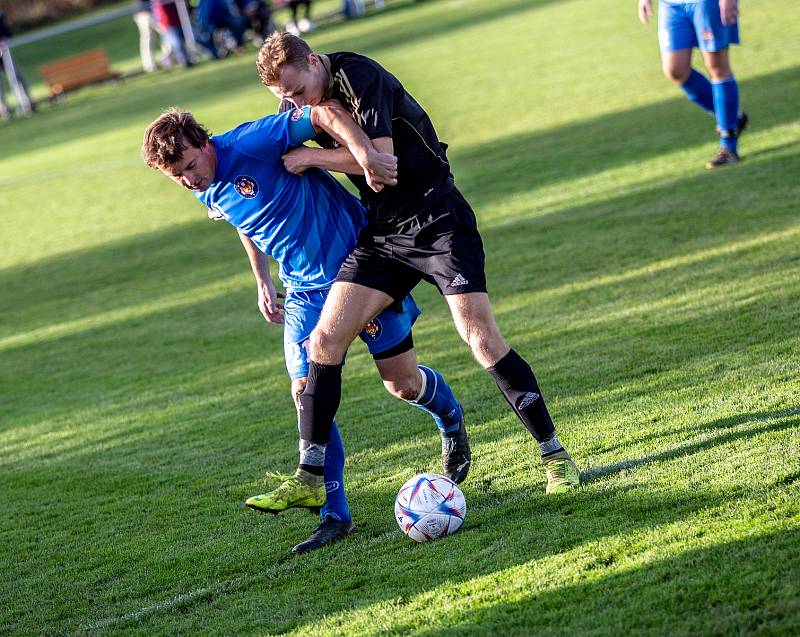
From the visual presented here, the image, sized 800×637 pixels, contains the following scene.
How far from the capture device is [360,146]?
4.57 metres

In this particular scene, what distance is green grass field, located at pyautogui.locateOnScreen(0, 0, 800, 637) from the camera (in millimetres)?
4090

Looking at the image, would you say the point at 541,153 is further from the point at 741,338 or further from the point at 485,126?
the point at 741,338

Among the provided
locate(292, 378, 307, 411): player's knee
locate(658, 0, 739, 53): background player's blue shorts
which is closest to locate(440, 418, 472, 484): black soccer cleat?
locate(292, 378, 307, 411): player's knee

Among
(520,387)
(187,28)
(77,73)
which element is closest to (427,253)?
(520,387)

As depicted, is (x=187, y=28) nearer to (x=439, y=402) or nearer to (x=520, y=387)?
(x=439, y=402)

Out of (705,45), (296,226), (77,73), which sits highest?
(296,226)

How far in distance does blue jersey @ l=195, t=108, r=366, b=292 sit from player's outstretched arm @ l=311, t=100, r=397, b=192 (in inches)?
7.1

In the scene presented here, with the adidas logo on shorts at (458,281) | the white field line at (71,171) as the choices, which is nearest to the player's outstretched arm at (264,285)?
the adidas logo on shorts at (458,281)

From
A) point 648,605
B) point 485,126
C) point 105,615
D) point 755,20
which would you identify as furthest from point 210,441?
point 755,20

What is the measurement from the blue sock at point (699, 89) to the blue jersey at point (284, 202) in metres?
6.08

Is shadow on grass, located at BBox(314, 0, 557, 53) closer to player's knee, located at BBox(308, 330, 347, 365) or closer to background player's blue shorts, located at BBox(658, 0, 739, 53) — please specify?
background player's blue shorts, located at BBox(658, 0, 739, 53)

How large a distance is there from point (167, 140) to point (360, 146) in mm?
774

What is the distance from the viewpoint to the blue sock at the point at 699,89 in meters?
10.4

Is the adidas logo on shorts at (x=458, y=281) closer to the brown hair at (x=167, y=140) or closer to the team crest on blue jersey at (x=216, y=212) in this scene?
the team crest on blue jersey at (x=216, y=212)
